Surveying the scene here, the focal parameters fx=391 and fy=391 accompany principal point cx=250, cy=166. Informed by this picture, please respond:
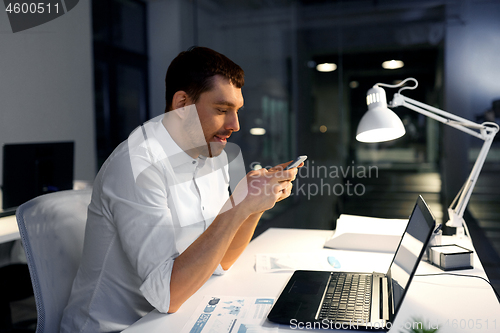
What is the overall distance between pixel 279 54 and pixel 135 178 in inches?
94.6

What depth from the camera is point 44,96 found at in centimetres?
316

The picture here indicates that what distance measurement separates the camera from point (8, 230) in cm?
170

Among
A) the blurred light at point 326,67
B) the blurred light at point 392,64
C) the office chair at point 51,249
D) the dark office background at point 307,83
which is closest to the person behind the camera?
the office chair at point 51,249

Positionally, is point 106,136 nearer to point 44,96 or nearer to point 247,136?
point 44,96

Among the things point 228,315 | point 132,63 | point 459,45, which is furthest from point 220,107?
point 132,63

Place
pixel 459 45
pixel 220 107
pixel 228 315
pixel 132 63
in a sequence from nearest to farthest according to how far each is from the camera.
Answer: pixel 228 315 → pixel 220 107 → pixel 459 45 → pixel 132 63

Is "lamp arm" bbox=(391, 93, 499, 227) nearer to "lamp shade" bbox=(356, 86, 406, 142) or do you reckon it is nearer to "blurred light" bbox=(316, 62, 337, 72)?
"lamp shade" bbox=(356, 86, 406, 142)

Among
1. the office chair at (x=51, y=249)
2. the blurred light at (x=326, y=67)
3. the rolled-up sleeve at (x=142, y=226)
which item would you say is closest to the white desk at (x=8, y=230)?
the office chair at (x=51, y=249)

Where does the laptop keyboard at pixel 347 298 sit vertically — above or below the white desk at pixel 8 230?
below

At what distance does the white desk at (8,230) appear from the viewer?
1622 mm

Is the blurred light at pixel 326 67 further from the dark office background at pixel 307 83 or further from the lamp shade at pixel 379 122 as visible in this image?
the lamp shade at pixel 379 122

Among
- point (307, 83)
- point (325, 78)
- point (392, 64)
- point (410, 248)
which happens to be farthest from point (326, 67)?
point (410, 248)

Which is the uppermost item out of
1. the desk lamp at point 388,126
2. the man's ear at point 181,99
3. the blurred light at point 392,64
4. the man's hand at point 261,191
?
the blurred light at point 392,64

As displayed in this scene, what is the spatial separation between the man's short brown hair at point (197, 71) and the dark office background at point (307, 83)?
6.26ft
